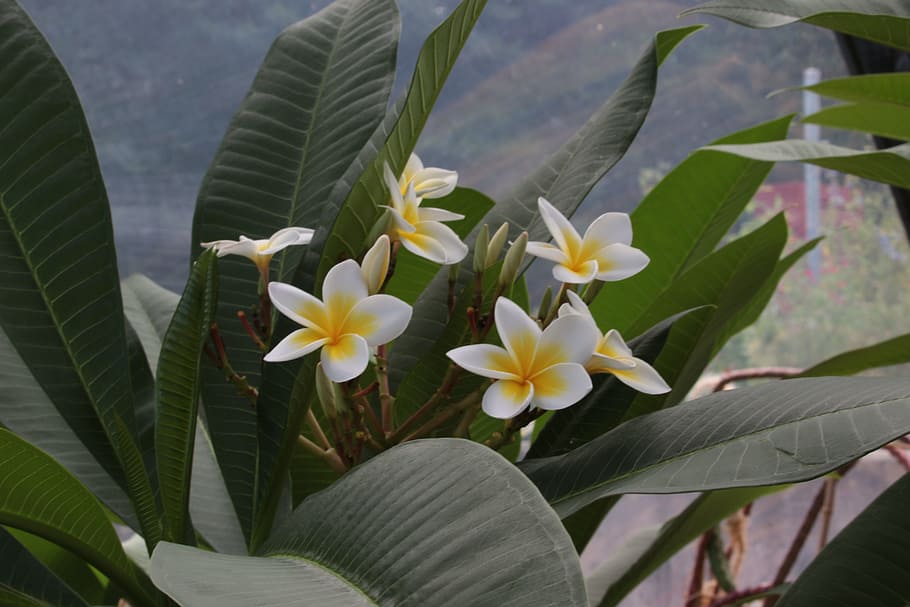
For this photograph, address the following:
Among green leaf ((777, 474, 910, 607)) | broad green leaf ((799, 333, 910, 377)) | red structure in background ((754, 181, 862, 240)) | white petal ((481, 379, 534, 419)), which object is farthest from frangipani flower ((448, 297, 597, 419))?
red structure in background ((754, 181, 862, 240))

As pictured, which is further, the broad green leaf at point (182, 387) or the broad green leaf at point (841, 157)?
the broad green leaf at point (841, 157)

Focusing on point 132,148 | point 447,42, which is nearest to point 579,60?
point 132,148

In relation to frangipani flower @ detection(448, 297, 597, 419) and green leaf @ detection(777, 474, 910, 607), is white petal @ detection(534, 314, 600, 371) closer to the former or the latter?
frangipani flower @ detection(448, 297, 597, 419)

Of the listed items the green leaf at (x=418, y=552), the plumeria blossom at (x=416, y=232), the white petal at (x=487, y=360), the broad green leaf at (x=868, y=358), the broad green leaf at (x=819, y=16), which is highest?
the broad green leaf at (x=819, y=16)

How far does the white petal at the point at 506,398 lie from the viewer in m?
0.38

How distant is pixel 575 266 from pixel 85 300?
253mm

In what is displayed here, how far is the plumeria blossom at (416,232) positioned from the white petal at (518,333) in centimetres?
6

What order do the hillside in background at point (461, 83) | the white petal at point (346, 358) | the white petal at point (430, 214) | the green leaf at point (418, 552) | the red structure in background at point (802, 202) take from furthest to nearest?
the red structure in background at point (802, 202), the hillside in background at point (461, 83), the white petal at point (430, 214), the white petal at point (346, 358), the green leaf at point (418, 552)

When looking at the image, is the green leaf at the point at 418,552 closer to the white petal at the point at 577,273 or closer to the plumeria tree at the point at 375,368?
the plumeria tree at the point at 375,368

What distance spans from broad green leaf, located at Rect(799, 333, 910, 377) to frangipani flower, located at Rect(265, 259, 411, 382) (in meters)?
0.38

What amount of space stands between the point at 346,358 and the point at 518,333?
0.24ft

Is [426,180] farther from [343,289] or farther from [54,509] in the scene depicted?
[54,509]

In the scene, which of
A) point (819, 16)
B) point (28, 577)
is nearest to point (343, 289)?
point (28, 577)

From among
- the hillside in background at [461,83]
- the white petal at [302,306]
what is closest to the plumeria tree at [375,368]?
the white petal at [302,306]
